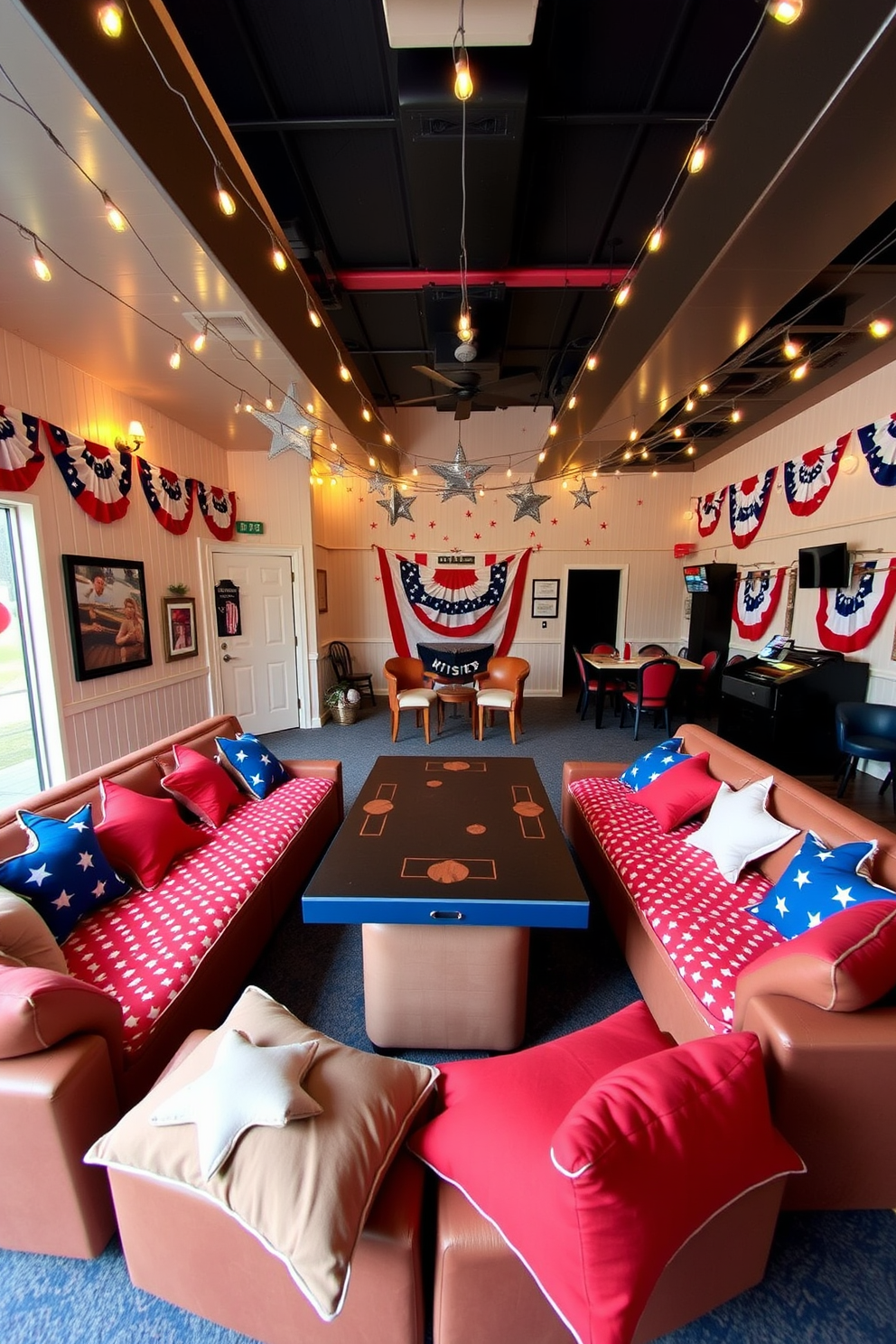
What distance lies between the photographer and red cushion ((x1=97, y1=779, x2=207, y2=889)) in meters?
1.97

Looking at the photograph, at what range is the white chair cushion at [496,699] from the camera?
5219 millimetres

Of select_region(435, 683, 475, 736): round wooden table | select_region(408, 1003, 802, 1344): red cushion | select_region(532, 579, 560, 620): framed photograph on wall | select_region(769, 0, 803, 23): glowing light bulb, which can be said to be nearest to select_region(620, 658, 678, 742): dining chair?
select_region(435, 683, 475, 736): round wooden table

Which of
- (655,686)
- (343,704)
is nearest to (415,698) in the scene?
(343,704)

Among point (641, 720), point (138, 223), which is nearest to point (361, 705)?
point (641, 720)

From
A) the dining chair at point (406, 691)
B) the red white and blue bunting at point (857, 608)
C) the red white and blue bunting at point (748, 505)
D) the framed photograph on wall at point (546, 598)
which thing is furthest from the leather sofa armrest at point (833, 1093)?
the framed photograph on wall at point (546, 598)

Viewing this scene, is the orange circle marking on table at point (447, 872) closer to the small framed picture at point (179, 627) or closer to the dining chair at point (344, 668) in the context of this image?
the small framed picture at point (179, 627)

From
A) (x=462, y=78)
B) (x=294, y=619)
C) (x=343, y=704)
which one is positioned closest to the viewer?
(x=462, y=78)

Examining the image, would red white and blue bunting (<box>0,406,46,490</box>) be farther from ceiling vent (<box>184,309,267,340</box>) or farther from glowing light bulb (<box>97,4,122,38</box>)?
glowing light bulb (<box>97,4,122,38</box>)

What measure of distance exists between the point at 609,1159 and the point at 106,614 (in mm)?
4174

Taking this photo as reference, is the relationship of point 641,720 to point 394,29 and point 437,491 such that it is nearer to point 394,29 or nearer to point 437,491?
point 437,491

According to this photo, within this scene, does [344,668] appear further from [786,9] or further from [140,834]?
[786,9]

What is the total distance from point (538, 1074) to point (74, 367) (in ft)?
14.9

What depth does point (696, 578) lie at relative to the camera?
21.1ft

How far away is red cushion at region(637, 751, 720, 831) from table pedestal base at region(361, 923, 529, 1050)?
1103mm
